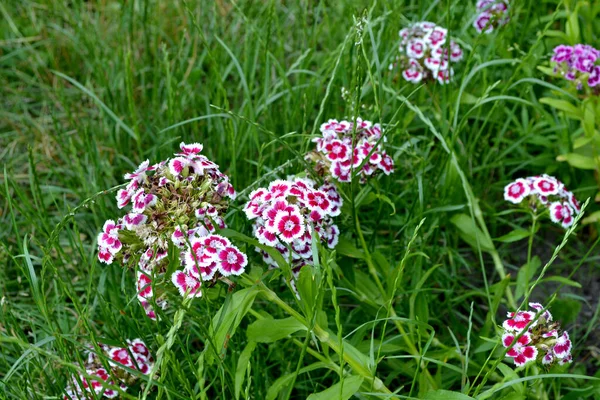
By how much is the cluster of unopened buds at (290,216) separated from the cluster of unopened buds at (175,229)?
0.08m

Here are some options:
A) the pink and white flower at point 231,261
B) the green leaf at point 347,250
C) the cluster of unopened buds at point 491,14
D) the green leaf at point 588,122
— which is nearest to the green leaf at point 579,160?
the green leaf at point 588,122

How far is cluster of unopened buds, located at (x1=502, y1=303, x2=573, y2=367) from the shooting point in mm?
1788

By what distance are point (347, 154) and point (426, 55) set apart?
32.1 inches

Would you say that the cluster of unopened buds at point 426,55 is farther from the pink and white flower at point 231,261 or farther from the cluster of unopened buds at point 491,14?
the pink and white flower at point 231,261

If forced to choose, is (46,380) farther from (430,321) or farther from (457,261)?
(457,261)

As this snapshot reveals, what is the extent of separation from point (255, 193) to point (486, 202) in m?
1.21

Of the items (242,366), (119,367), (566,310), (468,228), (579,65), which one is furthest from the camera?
(579,65)

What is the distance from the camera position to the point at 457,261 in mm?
2686

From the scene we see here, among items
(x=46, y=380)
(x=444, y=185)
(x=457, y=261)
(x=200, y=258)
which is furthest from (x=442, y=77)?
(x=46, y=380)

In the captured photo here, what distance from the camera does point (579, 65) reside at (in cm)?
256

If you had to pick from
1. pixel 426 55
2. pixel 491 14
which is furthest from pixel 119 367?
pixel 491 14

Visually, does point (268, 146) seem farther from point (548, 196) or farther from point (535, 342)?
point (535, 342)

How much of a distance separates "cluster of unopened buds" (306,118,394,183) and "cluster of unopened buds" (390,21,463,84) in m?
0.59

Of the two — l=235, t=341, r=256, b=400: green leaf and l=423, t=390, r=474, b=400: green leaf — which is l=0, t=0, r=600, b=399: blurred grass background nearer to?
l=235, t=341, r=256, b=400: green leaf
